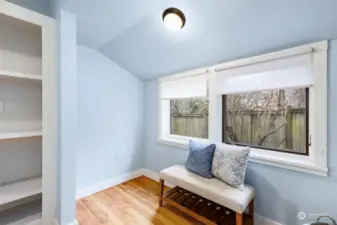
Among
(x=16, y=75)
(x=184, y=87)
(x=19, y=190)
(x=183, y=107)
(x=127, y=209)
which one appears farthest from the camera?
(x=183, y=107)

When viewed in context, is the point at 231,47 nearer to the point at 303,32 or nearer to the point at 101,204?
the point at 303,32

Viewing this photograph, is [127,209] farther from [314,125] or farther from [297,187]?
[314,125]

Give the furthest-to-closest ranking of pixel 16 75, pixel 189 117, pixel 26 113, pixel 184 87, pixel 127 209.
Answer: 1. pixel 189 117
2. pixel 184 87
3. pixel 127 209
4. pixel 26 113
5. pixel 16 75

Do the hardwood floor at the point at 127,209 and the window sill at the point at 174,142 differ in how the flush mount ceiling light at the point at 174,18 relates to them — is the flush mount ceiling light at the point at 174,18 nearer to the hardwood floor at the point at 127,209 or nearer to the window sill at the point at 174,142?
the window sill at the point at 174,142

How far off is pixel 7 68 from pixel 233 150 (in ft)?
7.96

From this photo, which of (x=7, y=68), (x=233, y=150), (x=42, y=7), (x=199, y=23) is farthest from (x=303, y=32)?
(x=7, y=68)

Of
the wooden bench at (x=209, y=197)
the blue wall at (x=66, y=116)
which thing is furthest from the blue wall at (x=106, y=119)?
the wooden bench at (x=209, y=197)

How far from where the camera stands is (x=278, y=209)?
175 centimetres

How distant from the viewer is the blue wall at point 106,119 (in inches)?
99.7

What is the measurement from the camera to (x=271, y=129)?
203cm

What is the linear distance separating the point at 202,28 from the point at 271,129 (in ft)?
4.44

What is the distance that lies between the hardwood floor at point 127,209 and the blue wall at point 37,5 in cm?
231

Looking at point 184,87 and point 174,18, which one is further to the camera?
point 184,87

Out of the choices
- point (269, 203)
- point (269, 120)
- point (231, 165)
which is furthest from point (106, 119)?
point (269, 203)
